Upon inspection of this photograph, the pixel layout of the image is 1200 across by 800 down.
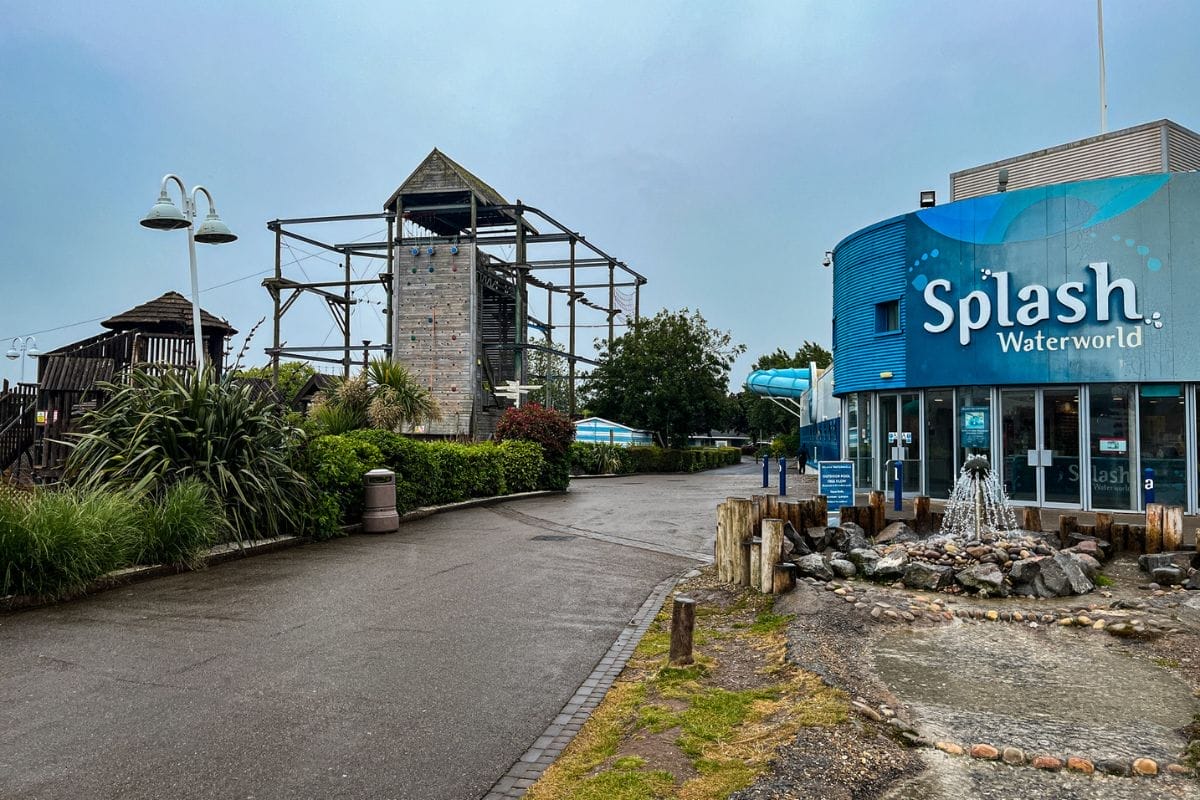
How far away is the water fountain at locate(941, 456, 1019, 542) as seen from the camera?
12.8m

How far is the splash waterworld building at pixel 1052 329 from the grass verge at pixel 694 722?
13.0 meters

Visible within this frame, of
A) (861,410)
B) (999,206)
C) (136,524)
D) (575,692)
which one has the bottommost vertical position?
(575,692)

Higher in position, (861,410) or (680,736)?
(861,410)

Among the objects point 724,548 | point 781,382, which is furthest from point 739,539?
point 781,382

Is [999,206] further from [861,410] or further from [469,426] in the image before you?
[469,426]

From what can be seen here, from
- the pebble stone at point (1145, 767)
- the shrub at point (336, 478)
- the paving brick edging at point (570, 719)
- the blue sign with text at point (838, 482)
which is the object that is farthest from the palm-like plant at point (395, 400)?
the pebble stone at point (1145, 767)

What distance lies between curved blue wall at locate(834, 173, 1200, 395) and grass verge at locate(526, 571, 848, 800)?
43.3 ft

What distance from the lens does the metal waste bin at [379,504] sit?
48.4 ft

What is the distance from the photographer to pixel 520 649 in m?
7.36

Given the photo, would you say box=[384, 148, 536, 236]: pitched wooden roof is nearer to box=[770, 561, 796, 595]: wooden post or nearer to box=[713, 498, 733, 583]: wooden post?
box=[713, 498, 733, 583]: wooden post

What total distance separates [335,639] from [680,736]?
344cm

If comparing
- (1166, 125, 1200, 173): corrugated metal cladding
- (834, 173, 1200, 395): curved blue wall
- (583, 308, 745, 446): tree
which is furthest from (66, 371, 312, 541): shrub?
(583, 308, 745, 446): tree

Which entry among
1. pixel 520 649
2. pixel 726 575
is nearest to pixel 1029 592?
pixel 726 575

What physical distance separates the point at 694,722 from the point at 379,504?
10.2 m
